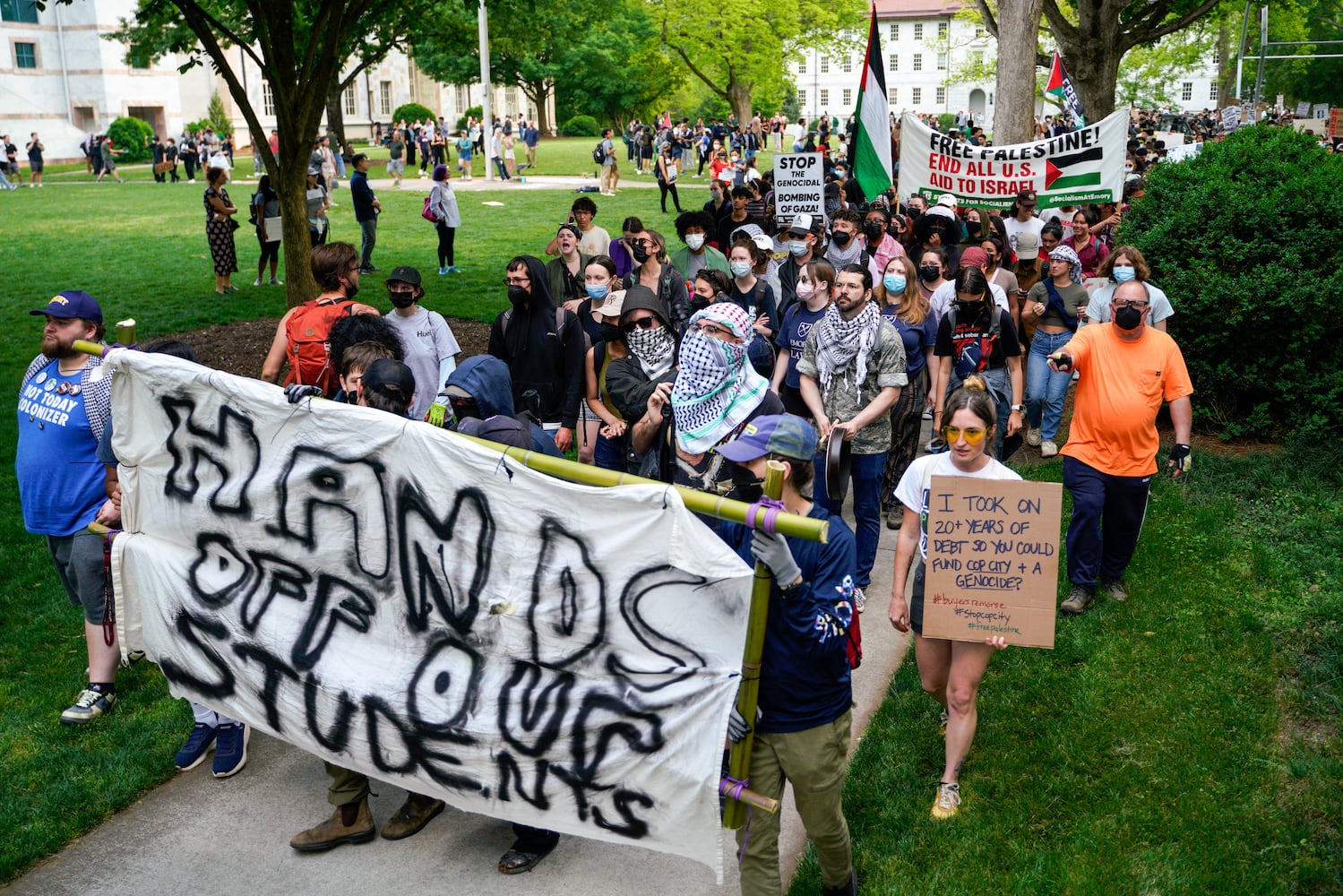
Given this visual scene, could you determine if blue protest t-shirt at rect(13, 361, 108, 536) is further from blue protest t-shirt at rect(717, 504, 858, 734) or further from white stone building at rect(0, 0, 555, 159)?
white stone building at rect(0, 0, 555, 159)

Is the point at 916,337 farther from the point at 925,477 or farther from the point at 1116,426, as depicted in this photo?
the point at 925,477

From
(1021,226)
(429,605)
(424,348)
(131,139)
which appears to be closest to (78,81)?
(131,139)

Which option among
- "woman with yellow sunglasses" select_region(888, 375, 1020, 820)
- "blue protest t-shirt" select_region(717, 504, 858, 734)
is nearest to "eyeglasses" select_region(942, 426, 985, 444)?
"woman with yellow sunglasses" select_region(888, 375, 1020, 820)

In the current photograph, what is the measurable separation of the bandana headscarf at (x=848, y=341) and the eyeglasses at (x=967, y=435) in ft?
7.67

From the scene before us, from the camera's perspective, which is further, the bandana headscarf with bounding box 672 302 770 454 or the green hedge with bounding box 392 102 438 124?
the green hedge with bounding box 392 102 438 124

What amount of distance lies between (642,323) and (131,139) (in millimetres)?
50539

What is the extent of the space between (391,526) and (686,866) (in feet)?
5.84

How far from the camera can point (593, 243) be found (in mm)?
10828

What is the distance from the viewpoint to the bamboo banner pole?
3469 millimetres

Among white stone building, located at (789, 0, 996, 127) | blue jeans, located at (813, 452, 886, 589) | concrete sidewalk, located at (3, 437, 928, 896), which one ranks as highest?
white stone building, located at (789, 0, 996, 127)

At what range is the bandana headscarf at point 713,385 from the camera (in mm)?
5684

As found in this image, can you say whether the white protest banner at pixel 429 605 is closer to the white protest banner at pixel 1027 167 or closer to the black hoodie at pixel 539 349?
the black hoodie at pixel 539 349

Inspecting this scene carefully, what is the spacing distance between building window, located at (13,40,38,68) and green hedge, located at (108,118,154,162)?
8.36 meters

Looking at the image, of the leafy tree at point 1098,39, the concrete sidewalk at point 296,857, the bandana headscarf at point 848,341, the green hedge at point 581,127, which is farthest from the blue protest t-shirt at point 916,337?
the green hedge at point 581,127
